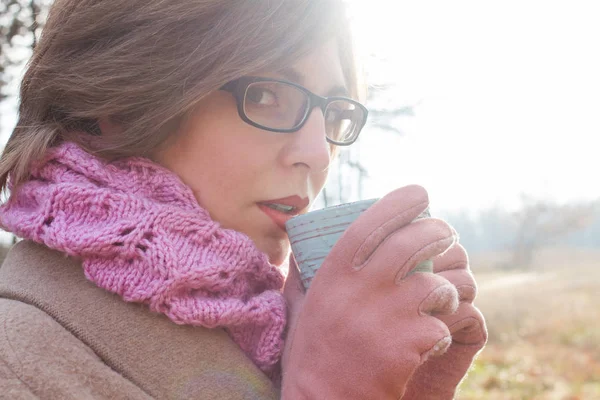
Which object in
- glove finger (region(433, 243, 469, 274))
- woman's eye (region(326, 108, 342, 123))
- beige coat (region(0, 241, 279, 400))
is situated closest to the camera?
beige coat (region(0, 241, 279, 400))

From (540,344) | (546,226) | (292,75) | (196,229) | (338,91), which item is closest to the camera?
(196,229)

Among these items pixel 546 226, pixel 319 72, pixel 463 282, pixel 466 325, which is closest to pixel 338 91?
pixel 319 72

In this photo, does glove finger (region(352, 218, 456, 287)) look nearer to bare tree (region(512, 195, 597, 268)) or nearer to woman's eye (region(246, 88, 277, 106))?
woman's eye (region(246, 88, 277, 106))

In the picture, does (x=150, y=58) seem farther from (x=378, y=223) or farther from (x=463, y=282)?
(x=463, y=282)

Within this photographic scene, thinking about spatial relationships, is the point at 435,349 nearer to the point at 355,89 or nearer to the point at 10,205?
the point at 355,89

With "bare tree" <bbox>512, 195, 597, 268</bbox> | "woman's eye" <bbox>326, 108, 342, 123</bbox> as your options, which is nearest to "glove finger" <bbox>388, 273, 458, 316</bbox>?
"woman's eye" <bbox>326, 108, 342, 123</bbox>

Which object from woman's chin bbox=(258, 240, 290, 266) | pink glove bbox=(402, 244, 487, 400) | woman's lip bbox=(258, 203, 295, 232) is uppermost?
woman's lip bbox=(258, 203, 295, 232)

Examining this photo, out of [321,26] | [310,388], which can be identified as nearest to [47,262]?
[310,388]

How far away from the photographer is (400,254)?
104cm

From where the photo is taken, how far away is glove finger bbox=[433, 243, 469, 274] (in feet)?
4.41

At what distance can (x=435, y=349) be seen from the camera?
3.38 feet

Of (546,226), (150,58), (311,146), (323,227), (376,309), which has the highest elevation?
(150,58)

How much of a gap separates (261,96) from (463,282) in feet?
2.21

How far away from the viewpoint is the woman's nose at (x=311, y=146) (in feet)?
4.11
